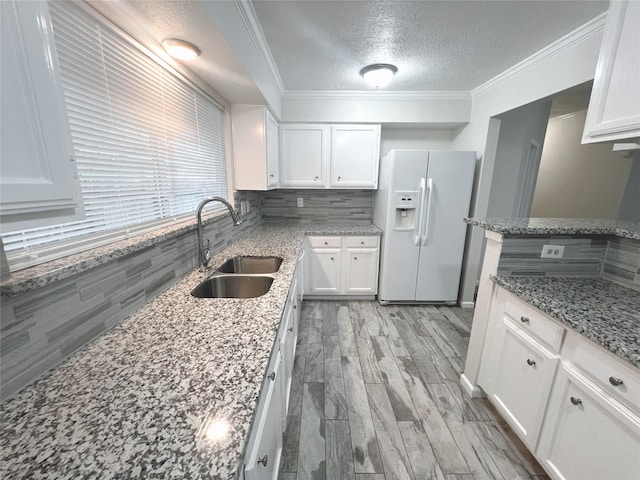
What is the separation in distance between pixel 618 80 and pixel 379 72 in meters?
1.42

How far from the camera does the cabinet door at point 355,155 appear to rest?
286 centimetres

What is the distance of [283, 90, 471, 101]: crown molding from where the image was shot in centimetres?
269

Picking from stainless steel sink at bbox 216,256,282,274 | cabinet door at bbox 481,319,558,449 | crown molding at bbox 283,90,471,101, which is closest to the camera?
cabinet door at bbox 481,319,558,449

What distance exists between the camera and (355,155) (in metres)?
2.91

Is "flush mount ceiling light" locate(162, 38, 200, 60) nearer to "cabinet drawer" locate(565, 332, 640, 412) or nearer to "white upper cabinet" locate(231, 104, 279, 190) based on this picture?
Answer: "white upper cabinet" locate(231, 104, 279, 190)

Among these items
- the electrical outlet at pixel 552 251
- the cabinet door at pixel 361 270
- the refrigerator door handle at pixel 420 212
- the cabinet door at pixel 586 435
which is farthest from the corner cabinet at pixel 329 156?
the cabinet door at pixel 586 435

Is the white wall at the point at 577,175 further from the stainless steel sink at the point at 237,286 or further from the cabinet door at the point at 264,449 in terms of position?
the cabinet door at the point at 264,449

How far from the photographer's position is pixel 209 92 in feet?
6.25

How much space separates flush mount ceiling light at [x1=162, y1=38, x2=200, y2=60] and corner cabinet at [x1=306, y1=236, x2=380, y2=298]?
75.5 inches

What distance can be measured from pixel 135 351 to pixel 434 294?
2.84 m

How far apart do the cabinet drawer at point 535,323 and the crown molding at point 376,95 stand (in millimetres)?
2304

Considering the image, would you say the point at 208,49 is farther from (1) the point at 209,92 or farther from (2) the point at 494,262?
(2) the point at 494,262

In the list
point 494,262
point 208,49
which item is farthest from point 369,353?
point 208,49

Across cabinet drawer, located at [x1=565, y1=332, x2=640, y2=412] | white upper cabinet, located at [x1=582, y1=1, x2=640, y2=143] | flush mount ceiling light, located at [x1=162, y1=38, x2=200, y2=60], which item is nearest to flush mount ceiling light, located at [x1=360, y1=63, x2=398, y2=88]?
white upper cabinet, located at [x1=582, y1=1, x2=640, y2=143]
